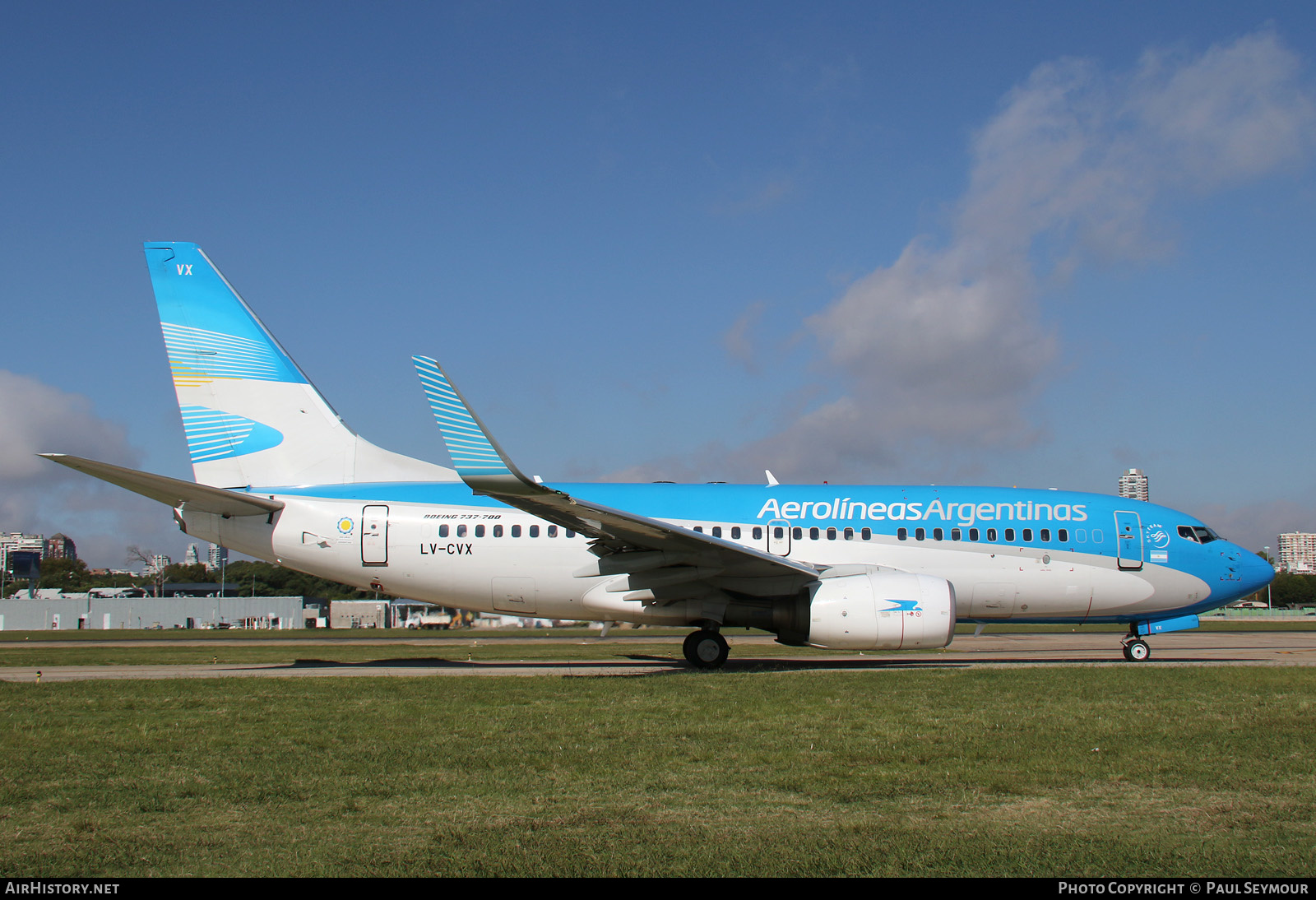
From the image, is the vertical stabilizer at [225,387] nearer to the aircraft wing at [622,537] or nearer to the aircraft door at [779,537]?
the aircraft wing at [622,537]

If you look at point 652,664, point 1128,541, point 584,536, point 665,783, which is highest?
point 584,536

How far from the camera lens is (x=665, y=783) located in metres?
6.63

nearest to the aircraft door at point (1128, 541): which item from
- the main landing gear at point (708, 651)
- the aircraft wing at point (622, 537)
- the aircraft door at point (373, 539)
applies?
the aircraft wing at point (622, 537)

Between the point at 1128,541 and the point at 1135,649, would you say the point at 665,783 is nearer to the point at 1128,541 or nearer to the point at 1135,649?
the point at 1128,541

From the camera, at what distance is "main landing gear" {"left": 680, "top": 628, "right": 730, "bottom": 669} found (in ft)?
52.3

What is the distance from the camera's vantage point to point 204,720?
9695 millimetres

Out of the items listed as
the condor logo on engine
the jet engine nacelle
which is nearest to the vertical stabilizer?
the jet engine nacelle

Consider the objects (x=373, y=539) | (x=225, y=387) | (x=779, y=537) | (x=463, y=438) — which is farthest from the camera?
(x=225, y=387)

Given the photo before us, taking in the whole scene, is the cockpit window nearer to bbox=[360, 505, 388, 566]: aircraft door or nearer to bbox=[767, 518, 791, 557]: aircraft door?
bbox=[767, 518, 791, 557]: aircraft door

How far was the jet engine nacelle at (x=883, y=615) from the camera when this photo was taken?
47.3 feet

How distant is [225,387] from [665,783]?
13842 millimetres

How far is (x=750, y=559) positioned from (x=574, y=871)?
10.5 metres

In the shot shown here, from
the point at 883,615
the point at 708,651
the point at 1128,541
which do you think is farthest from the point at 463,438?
the point at 1128,541

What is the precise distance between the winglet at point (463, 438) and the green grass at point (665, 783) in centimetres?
289
